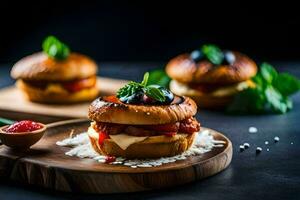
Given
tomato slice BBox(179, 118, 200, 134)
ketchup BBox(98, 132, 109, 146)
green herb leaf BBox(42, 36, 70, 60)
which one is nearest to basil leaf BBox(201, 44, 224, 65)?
green herb leaf BBox(42, 36, 70, 60)

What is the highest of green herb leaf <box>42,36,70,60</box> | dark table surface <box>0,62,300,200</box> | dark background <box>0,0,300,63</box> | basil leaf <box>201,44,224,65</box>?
dark background <box>0,0,300,63</box>

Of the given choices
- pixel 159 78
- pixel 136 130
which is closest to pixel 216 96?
pixel 159 78

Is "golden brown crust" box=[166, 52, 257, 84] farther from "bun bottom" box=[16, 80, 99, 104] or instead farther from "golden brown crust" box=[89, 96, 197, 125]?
"golden brown crust" box=[89, 96, 197, 125]

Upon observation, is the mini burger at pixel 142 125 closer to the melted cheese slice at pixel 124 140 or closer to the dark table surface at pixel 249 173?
the melted cheese slice at pixel 124 140

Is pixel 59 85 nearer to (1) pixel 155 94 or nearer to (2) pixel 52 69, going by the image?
(2) pixel 52 69

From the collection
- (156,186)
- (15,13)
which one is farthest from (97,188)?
(15,13)

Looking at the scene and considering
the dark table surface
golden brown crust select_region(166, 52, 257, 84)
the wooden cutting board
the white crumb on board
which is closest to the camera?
the dark table surface

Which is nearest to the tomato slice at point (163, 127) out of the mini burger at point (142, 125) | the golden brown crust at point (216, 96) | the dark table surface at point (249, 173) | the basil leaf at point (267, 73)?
the mini burger at point (142, 125)
